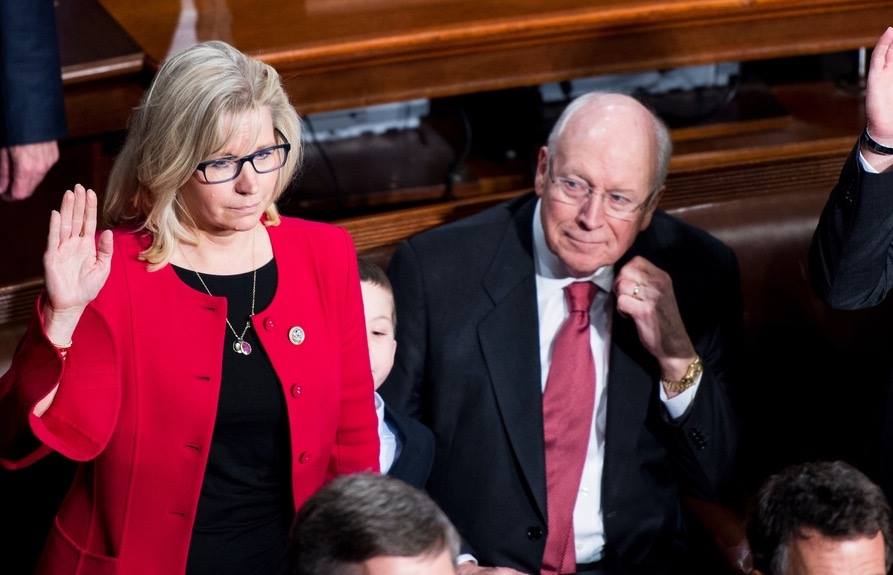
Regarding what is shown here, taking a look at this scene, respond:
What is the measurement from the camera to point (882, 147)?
1950 mm

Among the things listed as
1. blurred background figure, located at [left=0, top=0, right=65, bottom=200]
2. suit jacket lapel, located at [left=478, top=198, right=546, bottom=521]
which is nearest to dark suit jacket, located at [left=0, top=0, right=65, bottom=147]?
blurred background figure, located at [left=0, top=0, right=65, bottom=200]

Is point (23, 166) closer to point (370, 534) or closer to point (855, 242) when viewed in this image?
A: point (370, 534)

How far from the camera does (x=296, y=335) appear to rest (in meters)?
1.87

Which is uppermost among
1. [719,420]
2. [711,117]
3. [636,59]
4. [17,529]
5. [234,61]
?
[234,61]

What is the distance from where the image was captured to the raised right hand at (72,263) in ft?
5.53

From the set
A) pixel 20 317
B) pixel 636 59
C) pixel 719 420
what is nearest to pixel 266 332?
pixel 20 317

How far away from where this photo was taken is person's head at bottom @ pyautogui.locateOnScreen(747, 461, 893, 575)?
5.52ft

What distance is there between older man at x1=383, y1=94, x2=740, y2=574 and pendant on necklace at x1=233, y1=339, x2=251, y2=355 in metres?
0.41

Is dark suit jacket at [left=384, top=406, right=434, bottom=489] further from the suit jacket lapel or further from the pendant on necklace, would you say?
the pendant on necklace

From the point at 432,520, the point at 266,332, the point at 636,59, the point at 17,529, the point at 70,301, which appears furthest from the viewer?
the point at 636,59

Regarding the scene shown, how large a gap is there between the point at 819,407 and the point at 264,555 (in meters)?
1.09

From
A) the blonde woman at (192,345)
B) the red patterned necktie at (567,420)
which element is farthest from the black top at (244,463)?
the red patterned necktie at (567,420)

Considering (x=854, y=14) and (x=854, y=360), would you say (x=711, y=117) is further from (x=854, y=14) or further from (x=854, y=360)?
(x=854, y=360)

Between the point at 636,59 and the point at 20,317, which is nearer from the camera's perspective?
the point at 20,317
